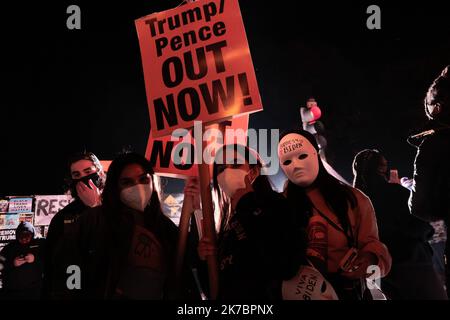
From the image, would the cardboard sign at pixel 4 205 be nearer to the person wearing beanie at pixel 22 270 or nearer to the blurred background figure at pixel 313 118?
the person wearing beanie at pixel 22 270

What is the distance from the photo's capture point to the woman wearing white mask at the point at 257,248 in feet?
7.66

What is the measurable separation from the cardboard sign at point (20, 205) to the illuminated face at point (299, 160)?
1854cm

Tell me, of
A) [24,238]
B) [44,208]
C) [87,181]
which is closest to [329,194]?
[87,181]

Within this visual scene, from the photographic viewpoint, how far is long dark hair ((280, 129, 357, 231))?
268 centimetres

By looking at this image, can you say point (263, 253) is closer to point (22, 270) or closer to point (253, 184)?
point (253, 184)

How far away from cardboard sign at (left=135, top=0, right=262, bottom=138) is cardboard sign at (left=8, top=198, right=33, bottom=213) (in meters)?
17.7

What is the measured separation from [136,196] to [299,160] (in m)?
1.34

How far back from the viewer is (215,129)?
3795 millimetres

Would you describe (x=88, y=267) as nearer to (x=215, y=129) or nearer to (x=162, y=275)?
(x=162, y=275)

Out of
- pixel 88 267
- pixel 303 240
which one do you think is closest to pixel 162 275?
pixel 88 267

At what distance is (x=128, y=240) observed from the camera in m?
2.83
